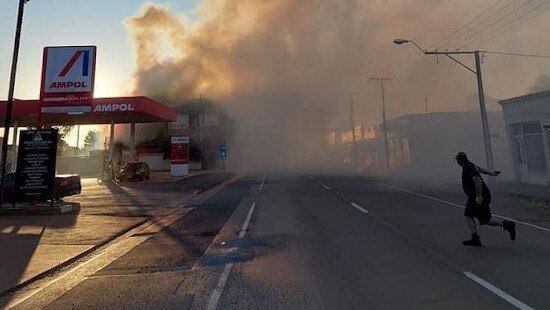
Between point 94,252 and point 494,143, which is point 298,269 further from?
point 494,143

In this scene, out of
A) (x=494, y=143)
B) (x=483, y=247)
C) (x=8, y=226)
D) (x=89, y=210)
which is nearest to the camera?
(x=483, y=247)

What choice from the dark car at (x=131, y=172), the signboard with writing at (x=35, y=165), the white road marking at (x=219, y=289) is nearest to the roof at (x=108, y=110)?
the dark car at (x=131, y=172)

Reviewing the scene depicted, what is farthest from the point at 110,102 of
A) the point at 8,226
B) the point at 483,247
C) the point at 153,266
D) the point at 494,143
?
the point at 494,143

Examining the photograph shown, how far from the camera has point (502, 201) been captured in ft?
45.6

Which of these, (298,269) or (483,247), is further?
(483,247)

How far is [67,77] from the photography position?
45.7 ft

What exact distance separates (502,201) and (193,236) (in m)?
10.9

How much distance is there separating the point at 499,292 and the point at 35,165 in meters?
12.8

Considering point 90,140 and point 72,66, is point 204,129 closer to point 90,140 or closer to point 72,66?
point 72,66

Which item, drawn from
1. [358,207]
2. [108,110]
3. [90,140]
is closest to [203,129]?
[108,110]

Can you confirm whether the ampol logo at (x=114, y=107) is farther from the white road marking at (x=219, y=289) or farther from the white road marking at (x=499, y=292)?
the white road marking at (x=499, y=292)

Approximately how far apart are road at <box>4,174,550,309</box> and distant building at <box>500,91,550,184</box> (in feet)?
35.7

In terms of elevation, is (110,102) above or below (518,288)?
above

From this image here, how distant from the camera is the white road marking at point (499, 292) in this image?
3.90 m
